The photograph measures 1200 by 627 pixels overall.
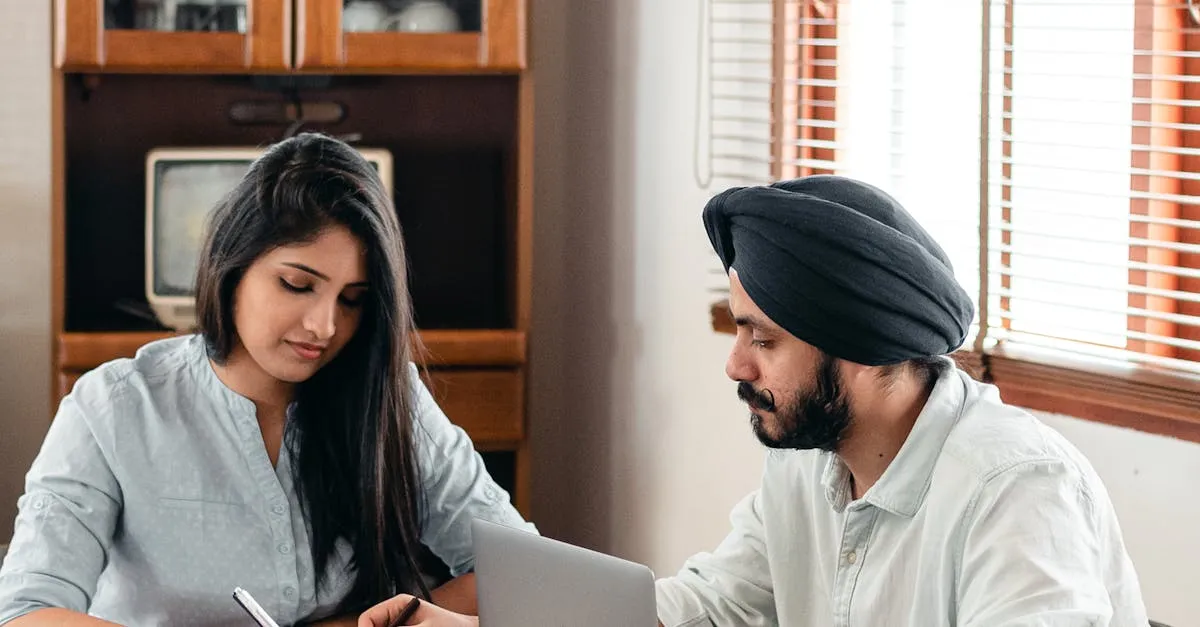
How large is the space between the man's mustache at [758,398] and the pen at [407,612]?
1.52 ft

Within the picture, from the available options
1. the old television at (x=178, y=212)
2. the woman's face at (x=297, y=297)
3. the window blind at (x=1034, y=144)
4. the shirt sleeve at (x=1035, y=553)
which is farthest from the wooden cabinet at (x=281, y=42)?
the shirt sleeve at (x=1035, y=553)

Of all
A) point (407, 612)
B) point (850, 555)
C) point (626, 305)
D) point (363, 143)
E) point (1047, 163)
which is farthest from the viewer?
point (363, 143)

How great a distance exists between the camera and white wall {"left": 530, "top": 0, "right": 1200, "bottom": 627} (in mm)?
2812

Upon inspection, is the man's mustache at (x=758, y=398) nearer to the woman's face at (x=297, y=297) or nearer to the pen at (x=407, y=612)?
the pen at (x=407, y=612)

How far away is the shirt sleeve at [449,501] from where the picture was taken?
6.11 ft

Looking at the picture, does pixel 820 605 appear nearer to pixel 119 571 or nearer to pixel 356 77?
pixel 119 571

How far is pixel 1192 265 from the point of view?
1.84 metres

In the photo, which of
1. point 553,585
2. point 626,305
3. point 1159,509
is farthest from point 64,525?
point 626,305

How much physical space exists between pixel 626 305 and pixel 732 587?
162 cm

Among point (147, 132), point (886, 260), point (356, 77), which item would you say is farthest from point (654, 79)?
point (886, 260)

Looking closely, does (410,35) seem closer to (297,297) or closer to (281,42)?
(281,42)

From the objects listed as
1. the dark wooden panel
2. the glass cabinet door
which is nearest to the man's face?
the glass cabinet door

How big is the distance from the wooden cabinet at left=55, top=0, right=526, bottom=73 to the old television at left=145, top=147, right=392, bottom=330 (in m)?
0.19

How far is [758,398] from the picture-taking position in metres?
1.36
